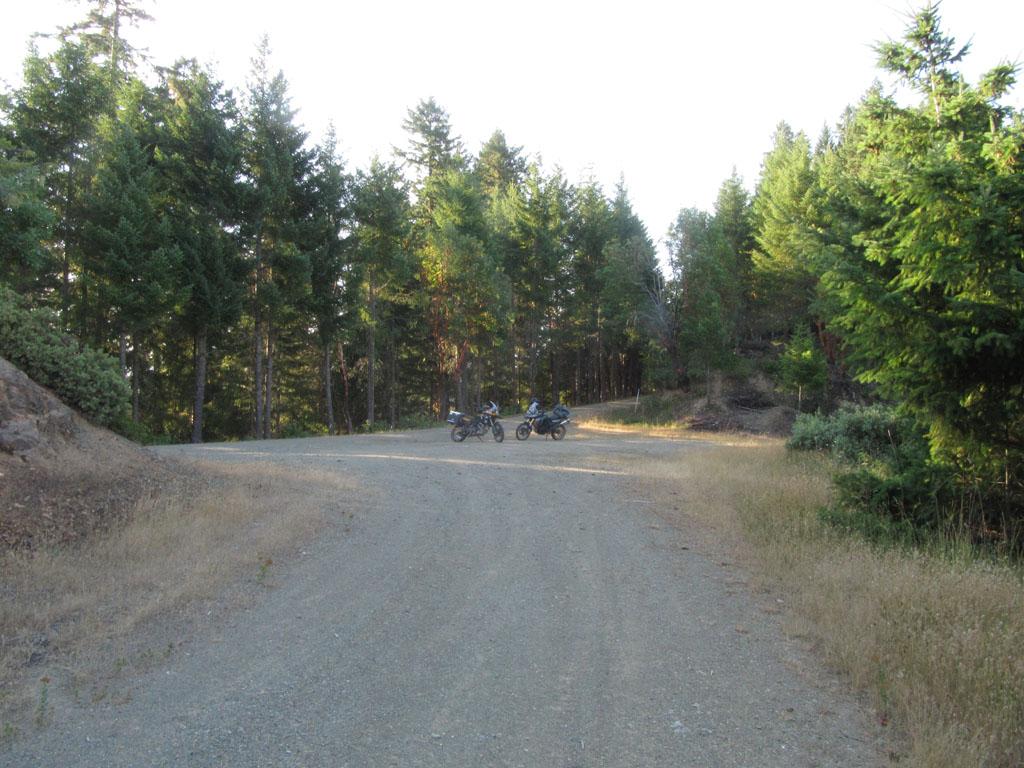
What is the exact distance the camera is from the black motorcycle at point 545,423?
70.7 ft

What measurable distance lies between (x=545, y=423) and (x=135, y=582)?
16857 millimetres

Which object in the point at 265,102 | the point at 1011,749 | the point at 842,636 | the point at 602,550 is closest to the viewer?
the point at 1011,749

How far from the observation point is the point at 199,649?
429 cm

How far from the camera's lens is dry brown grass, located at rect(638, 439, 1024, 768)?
3104mm

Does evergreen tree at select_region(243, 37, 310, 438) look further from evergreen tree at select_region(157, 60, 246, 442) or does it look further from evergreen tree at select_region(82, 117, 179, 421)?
evergreen tree at select_region(82, 117, 179, 421)

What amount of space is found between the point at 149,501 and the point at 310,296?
20.4 metres

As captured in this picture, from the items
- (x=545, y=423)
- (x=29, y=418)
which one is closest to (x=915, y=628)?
(x=29, y=418)

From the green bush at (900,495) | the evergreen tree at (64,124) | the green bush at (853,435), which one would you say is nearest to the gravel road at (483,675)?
the green bush at (900,495)

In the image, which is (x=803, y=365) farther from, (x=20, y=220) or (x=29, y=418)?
(x=20, y=220)

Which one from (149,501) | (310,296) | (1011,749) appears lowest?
(1011,749)

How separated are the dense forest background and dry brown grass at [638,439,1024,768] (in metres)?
1.60

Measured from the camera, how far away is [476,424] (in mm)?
21219

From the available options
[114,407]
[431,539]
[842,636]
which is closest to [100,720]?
[431,539]

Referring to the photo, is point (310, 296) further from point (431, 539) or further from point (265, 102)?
point (431, 539)
